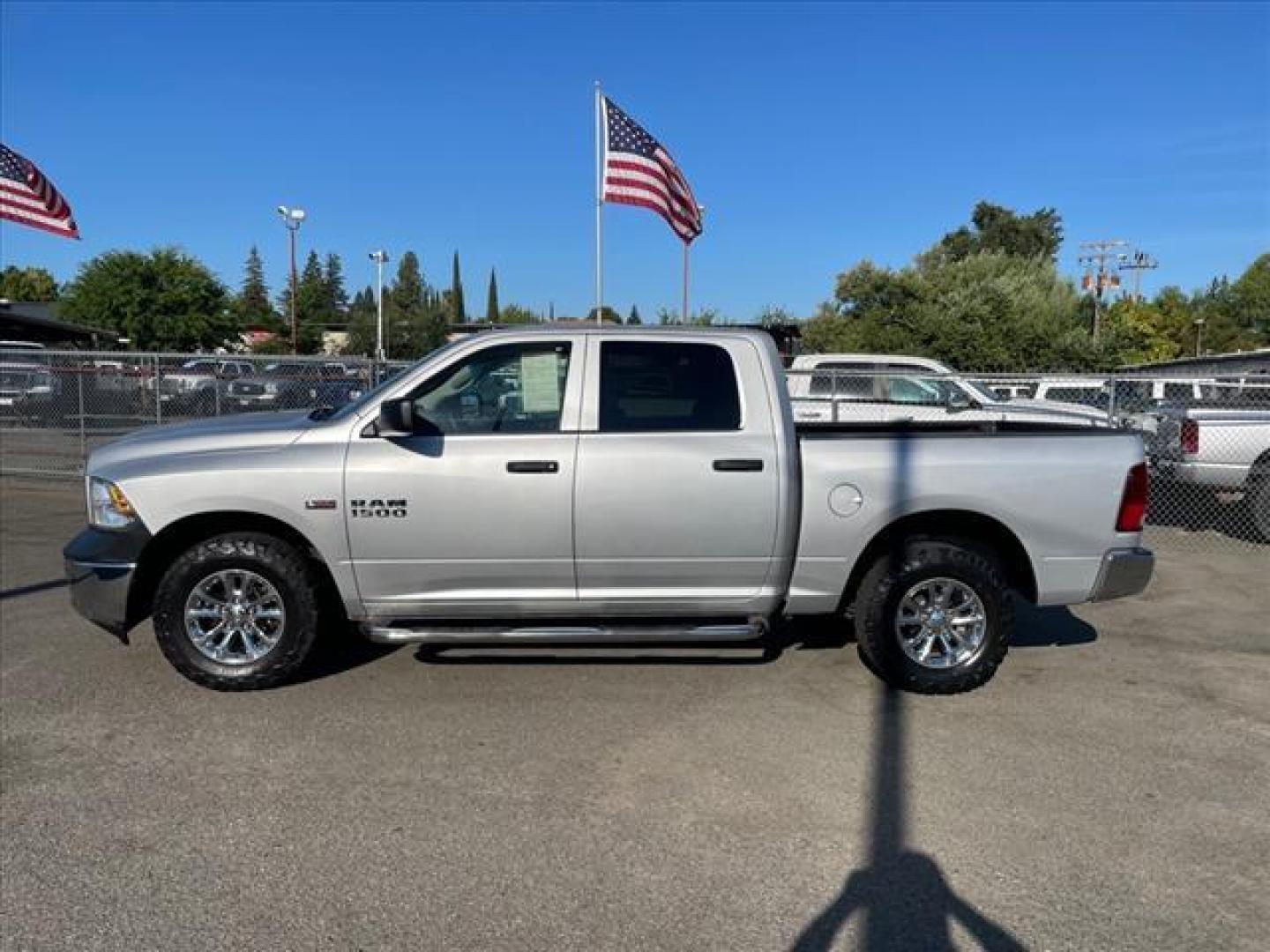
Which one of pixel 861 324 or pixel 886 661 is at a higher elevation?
pixel 861 324

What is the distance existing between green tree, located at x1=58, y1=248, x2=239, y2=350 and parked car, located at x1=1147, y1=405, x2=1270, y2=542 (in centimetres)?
3930

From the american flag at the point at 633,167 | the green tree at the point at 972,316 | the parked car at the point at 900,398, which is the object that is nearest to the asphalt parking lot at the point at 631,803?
the parked car at the point at 900,398

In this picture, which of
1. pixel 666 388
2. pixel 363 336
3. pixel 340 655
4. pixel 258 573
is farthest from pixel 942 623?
pixel 363 336

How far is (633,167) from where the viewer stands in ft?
51.6

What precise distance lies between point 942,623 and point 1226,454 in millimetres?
6753

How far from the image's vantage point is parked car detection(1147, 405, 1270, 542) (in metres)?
10.1

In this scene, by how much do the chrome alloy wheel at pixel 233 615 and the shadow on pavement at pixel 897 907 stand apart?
3176 millimetres

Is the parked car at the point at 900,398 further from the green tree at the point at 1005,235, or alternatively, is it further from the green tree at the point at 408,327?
the green tree at the point at 1005,235

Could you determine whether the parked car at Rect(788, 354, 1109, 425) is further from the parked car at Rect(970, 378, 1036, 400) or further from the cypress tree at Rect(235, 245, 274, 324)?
the cypress tree at Rect(235, 245, 274, 324)

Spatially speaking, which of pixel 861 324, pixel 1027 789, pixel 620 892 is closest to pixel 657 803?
pixel 620 892

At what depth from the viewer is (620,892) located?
3.36m

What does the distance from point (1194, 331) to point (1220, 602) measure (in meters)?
106

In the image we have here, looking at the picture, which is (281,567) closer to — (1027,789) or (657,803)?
(657,803)

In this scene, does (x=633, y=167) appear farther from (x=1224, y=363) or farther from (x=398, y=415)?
(x=1224, y=363)
